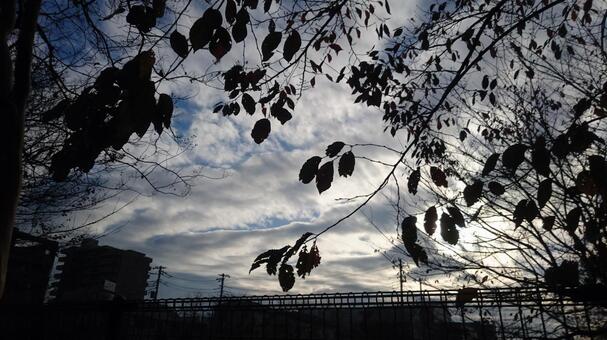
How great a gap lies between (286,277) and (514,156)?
4.18ft

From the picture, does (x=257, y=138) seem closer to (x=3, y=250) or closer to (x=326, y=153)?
(x=326, y=153)

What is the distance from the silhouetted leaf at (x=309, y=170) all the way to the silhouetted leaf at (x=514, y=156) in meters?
0.87

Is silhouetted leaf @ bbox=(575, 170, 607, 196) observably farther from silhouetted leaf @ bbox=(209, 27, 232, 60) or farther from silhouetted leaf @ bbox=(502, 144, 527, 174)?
silhouetted leaf @ bbox=(209, 27, 232, 60)

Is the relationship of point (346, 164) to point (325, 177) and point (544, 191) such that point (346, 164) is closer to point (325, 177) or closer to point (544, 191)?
point (325, 177)

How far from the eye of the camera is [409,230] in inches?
77.5

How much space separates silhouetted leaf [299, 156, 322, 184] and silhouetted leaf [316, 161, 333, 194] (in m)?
0.04

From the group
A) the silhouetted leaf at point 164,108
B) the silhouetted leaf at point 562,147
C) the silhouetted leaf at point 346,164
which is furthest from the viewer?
the silhouetted leaf at point 346,164

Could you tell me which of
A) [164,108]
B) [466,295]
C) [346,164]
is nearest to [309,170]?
[346,164]

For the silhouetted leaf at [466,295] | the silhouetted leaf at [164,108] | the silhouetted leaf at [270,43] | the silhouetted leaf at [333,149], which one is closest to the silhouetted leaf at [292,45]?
the silhouetted leaf at [270,43]

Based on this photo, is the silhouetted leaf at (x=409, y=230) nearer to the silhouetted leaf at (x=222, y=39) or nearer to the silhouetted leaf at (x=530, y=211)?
the silhouetted leaf at (x=530, y=211)

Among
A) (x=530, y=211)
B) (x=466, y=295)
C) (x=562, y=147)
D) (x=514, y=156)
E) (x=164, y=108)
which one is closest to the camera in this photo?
(x=164, y=108)

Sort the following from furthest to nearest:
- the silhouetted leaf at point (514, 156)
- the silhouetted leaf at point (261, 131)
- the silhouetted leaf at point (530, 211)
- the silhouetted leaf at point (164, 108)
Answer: the silhouetted leaf at point (261, 131)
the silhouetted leaf at point (530, 211)
the silhouetted leaf at point (514, 156)
the silhouetted leaf at point (164, 108)

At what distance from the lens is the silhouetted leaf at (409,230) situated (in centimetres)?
196

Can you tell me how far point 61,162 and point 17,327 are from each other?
579 centimetres
